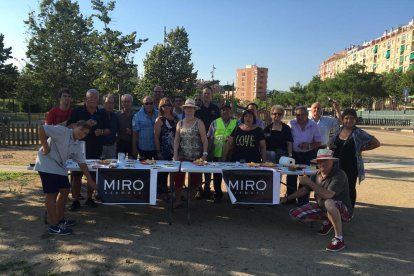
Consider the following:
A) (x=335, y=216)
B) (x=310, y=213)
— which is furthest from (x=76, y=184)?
(x=335, y=216)

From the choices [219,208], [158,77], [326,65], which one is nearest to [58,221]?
[219,208]

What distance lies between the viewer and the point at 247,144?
570 centimetres

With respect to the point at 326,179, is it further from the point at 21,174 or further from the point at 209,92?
the point at 21,174

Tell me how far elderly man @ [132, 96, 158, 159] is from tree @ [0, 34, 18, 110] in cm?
2611

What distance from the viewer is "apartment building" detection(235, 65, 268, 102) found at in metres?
175

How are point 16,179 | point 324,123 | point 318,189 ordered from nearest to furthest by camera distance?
1. point 318,189
2. point 324,123
3. point 16,179

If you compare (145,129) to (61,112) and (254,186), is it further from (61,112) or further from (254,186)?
(254,186)

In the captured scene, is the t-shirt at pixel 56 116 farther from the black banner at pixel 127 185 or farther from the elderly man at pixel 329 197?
the elderly man at pixel 329 197

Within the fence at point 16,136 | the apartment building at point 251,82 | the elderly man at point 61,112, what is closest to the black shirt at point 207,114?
the elderly man at point 61,112

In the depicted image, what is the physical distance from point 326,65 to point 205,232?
16479 centimetres

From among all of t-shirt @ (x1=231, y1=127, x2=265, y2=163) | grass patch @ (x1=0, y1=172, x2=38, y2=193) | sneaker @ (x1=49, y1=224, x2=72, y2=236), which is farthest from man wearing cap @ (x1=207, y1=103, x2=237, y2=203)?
grass patch @ (x1=0, y1=172, x2=38, y2=193)

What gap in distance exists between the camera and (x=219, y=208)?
609 centimetres

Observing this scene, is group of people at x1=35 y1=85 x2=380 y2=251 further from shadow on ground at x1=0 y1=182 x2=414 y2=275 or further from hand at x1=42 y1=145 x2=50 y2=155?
shadow on ground at x1=0 y1=182 x2=414 y2=275

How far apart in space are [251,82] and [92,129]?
580 feet
